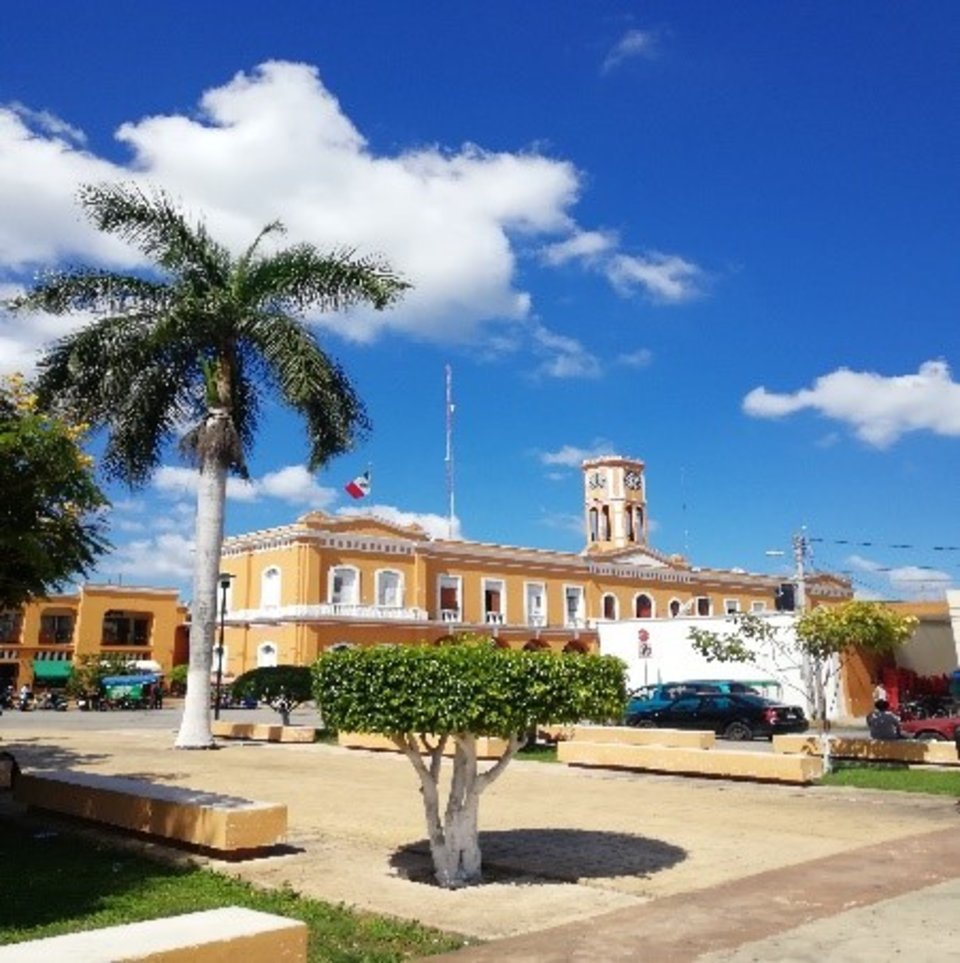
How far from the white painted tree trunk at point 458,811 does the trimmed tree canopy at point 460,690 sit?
18.3 inches

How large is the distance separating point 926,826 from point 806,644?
650cm

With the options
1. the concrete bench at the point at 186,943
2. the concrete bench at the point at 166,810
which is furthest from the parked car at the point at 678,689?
the concrete bench at the point at 186,943

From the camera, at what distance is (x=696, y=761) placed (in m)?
17.5

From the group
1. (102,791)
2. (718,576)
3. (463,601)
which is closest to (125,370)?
(102,791)

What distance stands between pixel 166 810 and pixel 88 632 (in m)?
47.6

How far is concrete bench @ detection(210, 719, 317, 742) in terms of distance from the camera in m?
24.8

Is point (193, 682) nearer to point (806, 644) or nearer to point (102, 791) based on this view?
point (102, 791)

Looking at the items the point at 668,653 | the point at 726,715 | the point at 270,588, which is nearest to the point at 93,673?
the point at 270,588

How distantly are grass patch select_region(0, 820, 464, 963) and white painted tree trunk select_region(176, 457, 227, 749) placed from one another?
11928mm

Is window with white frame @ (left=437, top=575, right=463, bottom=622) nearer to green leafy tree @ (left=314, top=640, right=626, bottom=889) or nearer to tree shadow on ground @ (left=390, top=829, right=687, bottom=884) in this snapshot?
tree shadow on ground @ (left=390, top=829, right=687, bottom=884)

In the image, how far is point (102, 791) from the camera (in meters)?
11.0

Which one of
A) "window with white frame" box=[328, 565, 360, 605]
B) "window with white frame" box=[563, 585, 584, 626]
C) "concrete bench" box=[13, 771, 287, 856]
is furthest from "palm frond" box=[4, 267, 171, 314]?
"window with white frame" box=[563, 585, 584, 626]

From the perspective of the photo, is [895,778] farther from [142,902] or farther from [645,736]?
[142,902]

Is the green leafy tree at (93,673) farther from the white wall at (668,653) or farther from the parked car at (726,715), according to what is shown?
Answer: the parked car at (726,715)
